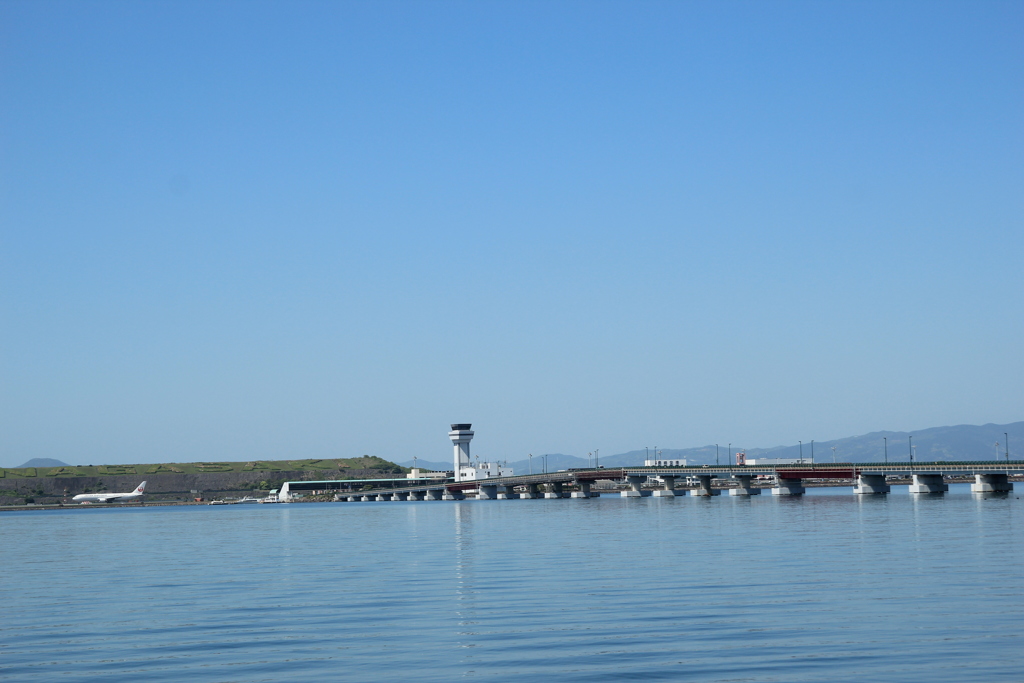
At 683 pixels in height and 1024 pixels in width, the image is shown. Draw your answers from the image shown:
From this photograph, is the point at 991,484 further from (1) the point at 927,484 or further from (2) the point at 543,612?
(2) the point at 543,612

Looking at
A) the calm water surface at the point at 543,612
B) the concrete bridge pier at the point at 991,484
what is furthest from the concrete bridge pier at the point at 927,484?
the calm water surface at the point at 543,612

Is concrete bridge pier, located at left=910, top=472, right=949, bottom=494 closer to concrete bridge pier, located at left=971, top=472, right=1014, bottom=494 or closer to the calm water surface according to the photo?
concrete bridge pier, located at left=971, top=472, right=1014, bottom=494

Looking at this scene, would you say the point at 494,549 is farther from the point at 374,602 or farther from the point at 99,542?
the point at 99,542

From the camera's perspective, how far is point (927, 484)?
197500mm

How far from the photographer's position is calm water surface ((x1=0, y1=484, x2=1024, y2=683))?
99.0 feet

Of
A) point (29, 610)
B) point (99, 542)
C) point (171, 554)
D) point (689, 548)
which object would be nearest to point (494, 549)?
point (689, 548)

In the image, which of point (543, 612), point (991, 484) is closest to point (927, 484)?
point (991, 484)

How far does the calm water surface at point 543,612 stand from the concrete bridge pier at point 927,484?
12271cm

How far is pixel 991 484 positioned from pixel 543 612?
173m

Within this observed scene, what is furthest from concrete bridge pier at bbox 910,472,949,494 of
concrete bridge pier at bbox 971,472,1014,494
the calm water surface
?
the calm water surface

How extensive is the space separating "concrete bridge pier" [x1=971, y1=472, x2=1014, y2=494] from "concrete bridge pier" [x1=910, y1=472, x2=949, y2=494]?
856cm

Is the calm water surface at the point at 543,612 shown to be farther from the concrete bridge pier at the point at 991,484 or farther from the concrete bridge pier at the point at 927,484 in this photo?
the concrete bridge pier at the point at 927,484

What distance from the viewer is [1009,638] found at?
104 feet

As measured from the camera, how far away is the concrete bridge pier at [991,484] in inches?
7392
